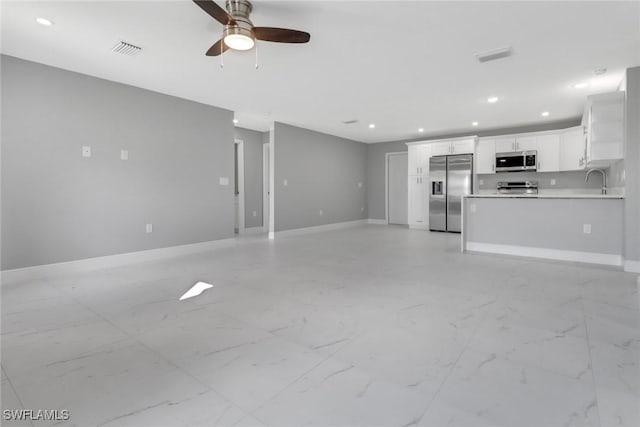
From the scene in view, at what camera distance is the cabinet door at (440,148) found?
26.2 feet

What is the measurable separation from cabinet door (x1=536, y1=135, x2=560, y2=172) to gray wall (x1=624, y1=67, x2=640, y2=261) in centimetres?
300

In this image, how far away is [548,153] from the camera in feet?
22.2

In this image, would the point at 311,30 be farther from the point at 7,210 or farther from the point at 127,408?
the point at 7,210

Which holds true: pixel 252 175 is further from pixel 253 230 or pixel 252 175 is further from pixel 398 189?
pixel 398 189

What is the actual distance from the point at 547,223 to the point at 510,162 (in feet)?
9.96

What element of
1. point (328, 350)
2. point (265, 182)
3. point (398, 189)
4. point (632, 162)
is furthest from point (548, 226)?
point (265, 182)

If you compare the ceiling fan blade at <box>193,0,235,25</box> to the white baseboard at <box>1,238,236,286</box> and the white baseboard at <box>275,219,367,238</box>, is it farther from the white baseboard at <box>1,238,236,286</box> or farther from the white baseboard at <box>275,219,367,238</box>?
the white baseboard at <box>275,219,367,238</box>

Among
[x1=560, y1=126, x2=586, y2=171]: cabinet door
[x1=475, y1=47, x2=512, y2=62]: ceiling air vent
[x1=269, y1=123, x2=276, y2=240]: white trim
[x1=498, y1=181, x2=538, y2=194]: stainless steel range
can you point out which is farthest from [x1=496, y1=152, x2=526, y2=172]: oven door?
[x1=269, y1=123, x2=276, y2=240]: white trim

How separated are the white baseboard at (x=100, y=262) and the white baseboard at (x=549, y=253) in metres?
4.56

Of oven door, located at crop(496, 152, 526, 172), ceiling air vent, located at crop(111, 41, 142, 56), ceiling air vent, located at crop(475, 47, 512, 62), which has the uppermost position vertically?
ceiling air vent, located at crop(475, 47, 512, 62)

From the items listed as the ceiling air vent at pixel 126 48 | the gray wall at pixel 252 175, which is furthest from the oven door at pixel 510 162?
the ceiling air vent at pixel 126 48

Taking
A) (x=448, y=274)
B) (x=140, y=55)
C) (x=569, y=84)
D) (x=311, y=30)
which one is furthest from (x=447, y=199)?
(x=140, y=55)

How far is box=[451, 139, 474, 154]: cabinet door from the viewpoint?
7.61 meters

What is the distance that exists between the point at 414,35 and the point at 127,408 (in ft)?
11.9
